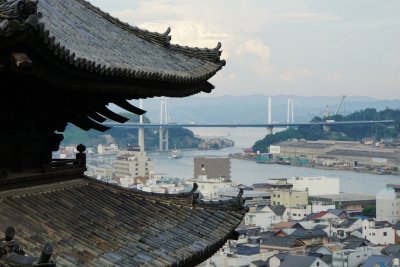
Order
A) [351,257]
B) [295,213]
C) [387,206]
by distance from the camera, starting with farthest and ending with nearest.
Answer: [295,213]
[387,206]
[351,257]

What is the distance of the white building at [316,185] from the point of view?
5694 cm

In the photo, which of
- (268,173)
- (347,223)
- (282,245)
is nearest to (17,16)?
(282,245)

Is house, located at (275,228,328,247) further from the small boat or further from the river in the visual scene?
the small boat

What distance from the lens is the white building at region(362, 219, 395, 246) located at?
→ 38938 millimetres

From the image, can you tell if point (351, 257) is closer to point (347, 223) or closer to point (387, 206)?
point (347, 223)

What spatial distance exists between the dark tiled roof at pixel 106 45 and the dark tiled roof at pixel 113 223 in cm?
51

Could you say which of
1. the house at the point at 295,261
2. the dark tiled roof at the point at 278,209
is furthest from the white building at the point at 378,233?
the house at the point at 295,261

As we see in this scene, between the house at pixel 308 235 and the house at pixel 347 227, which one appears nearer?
the house at pixel 308 235

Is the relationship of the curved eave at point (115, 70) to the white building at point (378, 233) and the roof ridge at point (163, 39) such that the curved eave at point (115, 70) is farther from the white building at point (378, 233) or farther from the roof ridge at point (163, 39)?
the white building at point (378, 233)

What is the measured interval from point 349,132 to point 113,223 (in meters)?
94.7

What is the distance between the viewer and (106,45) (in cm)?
391

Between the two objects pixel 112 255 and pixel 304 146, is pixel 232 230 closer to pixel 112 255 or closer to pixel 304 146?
pixel 112 255

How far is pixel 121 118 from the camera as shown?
4176 mm

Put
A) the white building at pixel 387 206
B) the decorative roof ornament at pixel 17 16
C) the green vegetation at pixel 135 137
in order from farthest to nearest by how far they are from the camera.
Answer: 1. the green vegetation at pixel 135 137
2. the white building at pixel 387 206
3. the decorative roof ornament at pixel 17 16
